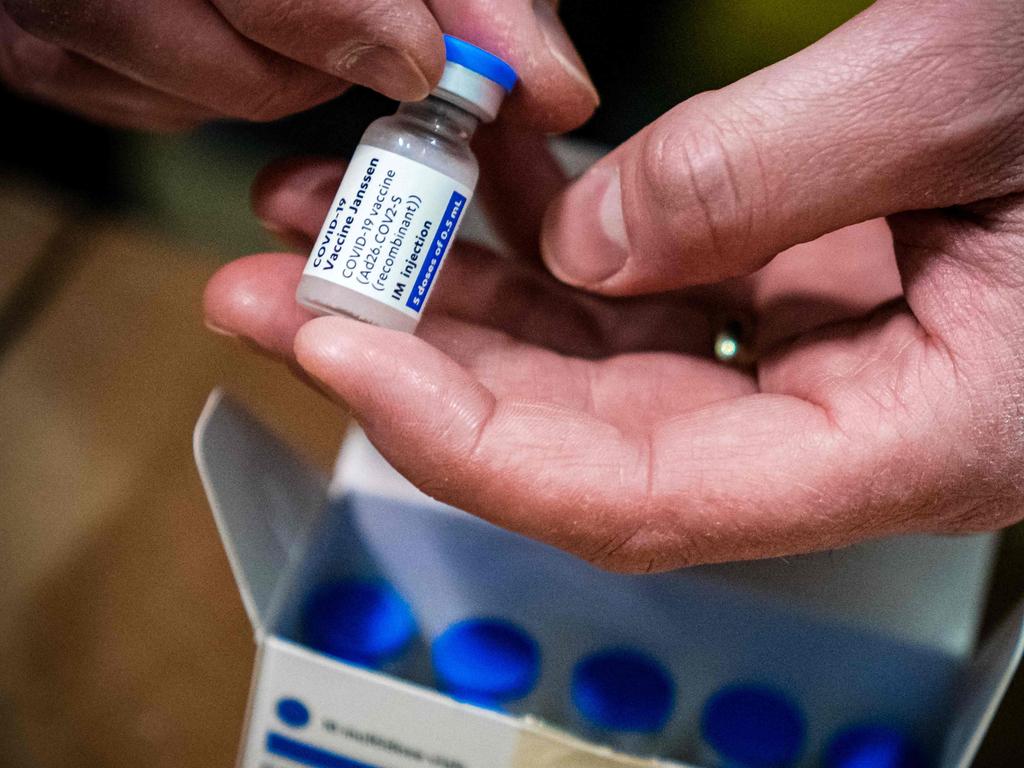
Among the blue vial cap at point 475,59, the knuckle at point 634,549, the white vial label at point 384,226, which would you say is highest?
the blue vial cap at point 475,59

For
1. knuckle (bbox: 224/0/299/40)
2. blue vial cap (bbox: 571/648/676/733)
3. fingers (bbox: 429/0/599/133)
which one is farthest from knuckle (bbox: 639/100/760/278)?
blue vial cap (bbox: 571/648/676/733)

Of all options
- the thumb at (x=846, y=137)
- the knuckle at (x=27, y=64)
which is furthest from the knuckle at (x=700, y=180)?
the knuckle at (x=27, y=64)

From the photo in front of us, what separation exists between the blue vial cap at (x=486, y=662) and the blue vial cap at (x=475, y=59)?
437 mm

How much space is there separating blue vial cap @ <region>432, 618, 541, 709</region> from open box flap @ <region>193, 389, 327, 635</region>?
0.48 feet

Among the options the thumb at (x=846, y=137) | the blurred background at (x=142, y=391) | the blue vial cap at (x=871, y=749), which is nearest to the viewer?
the thumb at (x=846, y=137)

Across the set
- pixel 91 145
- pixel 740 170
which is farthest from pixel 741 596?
pixel 91 145

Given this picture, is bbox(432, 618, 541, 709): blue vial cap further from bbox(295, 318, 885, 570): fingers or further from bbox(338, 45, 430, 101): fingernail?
bbox(338, 45, 430, 101): fingernail

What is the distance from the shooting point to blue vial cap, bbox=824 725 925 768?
2.40 feet

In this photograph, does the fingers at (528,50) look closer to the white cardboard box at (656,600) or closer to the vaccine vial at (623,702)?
the white cardboard box at (656,600)

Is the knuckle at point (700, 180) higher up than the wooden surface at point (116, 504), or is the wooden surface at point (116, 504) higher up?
the knuckle at point (700, 180)

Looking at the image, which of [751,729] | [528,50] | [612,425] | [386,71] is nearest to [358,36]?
[386,71]

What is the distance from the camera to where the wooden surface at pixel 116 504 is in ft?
2.72

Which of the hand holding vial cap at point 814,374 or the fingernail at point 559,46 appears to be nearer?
the hand holding vial cap at point 814,374

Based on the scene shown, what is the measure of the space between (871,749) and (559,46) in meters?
0.60
